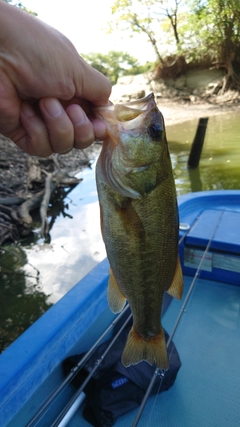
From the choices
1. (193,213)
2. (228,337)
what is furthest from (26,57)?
(193,213)

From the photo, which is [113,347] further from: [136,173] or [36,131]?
[36,131]

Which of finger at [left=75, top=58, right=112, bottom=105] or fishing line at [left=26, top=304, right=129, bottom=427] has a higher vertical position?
finger at [left=75, top=58, right=112, bottom=105]

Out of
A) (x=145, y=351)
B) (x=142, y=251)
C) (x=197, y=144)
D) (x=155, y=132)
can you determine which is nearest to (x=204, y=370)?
(x=145, y=351)

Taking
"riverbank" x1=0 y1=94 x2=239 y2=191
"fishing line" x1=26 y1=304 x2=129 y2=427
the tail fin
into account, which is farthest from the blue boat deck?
"riverbank" x1=0 y1=94 x2=239 y2=191

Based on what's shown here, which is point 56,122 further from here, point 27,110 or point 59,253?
point 59,253

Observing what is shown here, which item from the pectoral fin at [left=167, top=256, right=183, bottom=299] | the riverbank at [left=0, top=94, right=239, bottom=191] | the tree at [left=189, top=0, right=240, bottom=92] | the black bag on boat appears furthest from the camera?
the tree at [left=189, top=0, right=240, bottom=92]

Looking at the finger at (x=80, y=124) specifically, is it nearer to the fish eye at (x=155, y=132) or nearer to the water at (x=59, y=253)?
the fish eye at (x=155, y=132)

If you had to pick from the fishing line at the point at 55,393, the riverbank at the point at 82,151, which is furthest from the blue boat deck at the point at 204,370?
the riverbank at the point at 82,151

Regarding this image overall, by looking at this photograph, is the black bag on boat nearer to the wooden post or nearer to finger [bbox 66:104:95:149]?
finger [bbox 66:104:95:149]
